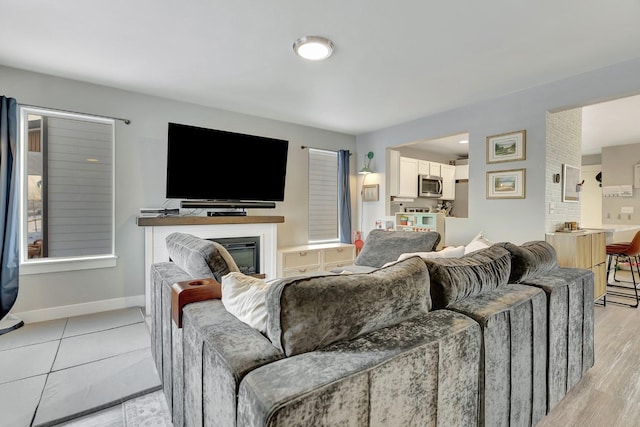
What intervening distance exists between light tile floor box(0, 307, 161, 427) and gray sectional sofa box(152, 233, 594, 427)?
570mm

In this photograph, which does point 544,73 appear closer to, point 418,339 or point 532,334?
point 532,334

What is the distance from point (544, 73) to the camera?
295cm

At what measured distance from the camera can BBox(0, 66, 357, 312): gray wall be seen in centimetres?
296

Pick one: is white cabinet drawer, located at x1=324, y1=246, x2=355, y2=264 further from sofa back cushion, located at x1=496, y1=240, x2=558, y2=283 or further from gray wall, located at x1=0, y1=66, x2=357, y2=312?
sofa back cushion, located at x1=496, y1=240, x2=558, y2=283

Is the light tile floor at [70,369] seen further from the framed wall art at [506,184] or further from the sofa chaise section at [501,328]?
the framed wall art at [506,184]

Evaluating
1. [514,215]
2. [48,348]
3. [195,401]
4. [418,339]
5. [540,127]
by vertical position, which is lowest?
[48,348]

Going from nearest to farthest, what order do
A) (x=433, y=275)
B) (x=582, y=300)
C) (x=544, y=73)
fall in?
(x=433, y=275) → (x=582, y=300) → (x=544, y=73)

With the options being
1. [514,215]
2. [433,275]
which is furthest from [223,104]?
[514,215]

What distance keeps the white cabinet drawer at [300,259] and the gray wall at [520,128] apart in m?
1.84

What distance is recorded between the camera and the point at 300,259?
4.27 metres

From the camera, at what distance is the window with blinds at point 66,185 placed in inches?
118

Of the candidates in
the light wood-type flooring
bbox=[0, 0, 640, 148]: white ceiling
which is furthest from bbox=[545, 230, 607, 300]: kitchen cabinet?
bbox=[0, 0, 640, 148]: white ceiling

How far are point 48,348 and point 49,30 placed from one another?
2403 mm

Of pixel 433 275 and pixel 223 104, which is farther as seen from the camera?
pixel 223 104
